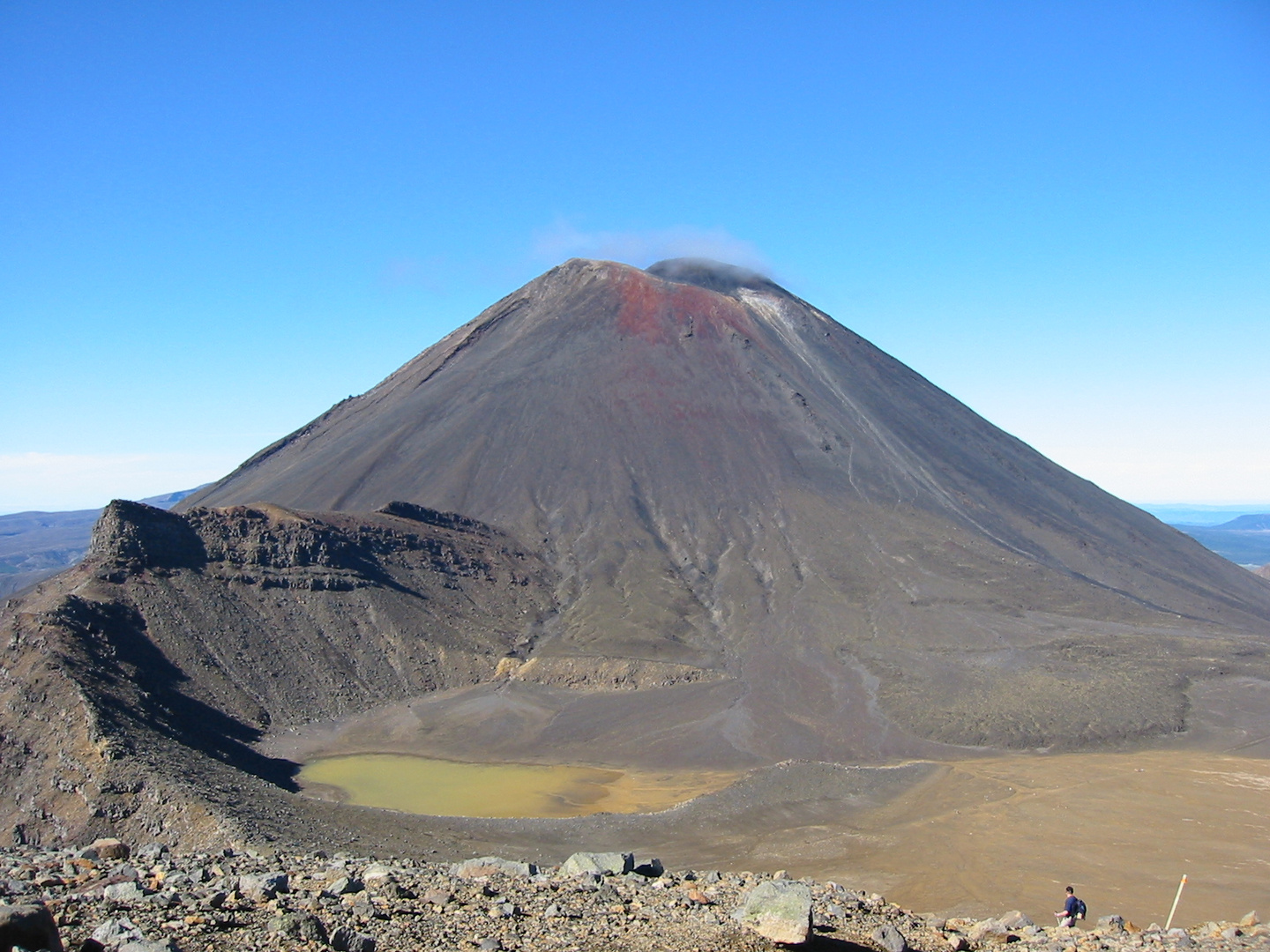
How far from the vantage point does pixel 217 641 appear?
132 ft

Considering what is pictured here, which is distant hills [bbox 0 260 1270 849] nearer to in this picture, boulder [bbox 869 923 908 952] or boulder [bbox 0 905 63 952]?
boulder [bbox 0 905 63 952]

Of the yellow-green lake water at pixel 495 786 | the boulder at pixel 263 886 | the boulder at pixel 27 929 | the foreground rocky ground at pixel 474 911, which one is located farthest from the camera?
the yellow-green lake water at pixel 495 786

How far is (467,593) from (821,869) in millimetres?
31070

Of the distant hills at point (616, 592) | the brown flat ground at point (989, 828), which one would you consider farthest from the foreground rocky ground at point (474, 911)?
the brown flat ground at point (989, 828)

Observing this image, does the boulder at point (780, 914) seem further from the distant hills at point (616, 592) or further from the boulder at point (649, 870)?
the distant hills at point (616, 592)

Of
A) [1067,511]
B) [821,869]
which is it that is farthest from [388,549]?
[1067,511]

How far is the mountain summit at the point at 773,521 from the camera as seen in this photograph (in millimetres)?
44031

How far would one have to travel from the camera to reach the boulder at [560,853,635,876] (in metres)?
14.5

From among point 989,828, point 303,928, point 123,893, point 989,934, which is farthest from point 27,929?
point 989,828

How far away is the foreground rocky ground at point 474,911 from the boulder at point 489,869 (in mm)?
31

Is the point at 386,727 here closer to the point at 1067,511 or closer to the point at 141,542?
the point at 141,542

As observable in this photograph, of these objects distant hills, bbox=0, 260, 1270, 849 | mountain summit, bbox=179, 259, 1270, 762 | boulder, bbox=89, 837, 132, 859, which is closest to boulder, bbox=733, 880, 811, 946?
boulder, bbox=89, 837, 132, 859

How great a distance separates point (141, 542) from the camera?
1639 inches

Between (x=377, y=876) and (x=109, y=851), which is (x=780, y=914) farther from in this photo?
(x=109, y=851)
